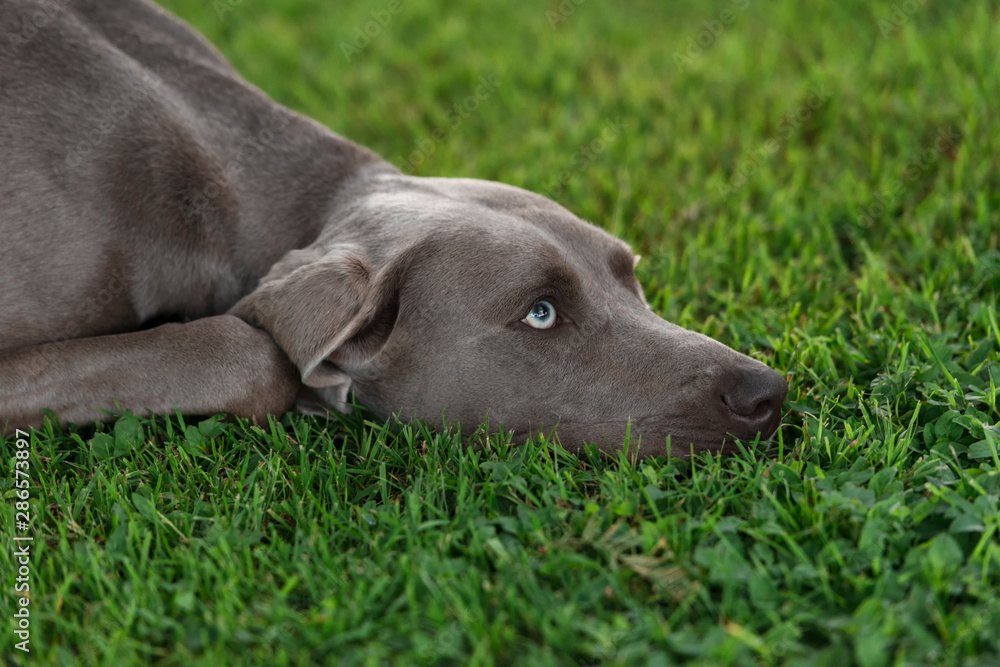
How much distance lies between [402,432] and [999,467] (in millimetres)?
1596

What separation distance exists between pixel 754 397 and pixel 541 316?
0.65m

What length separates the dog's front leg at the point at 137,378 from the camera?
2.80 m

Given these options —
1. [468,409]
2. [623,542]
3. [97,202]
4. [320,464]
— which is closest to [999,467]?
[623,542]

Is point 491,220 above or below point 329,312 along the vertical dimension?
above

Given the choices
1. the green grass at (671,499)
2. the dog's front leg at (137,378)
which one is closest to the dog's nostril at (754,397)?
the green grass at (671,499)

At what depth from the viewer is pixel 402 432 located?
9.16 ft

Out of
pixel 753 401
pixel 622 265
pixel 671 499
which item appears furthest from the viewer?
pixel 622 265

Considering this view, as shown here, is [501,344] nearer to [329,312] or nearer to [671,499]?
[329,312]

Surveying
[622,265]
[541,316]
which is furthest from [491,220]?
[622,265]

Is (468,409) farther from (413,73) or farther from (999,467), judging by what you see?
(413,73)

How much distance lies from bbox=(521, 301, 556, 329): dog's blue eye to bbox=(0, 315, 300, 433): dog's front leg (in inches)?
30.8

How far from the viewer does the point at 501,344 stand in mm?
2779

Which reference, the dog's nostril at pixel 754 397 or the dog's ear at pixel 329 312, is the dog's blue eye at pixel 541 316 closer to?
the dog's ear at pixel 329 312

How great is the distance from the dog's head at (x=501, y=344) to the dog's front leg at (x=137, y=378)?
5.6 inches
